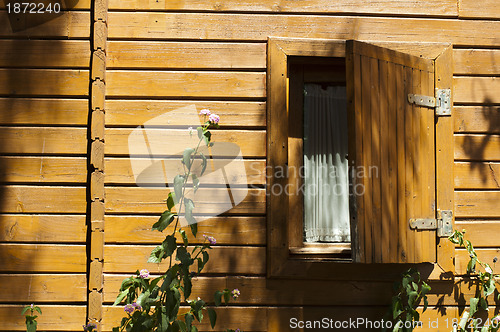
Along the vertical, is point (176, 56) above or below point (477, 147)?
above

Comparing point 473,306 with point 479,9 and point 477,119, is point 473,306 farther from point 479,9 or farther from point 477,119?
point 479,9

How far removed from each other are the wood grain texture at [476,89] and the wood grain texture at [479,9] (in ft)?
1.63

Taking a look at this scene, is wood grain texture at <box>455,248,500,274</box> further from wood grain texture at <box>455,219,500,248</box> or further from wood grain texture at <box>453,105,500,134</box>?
wood grain texture at <box>453,105,500,134</box>

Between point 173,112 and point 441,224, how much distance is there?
6.97 ft

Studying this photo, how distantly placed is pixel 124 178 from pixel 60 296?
959 millimetres

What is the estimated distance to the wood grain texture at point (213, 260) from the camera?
13.0ft

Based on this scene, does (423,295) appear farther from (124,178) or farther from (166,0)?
(166,0)

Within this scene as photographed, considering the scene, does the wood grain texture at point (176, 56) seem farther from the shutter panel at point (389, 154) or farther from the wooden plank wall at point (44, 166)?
the shutter panel at point (389, 154)

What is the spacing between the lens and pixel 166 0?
4.16 m

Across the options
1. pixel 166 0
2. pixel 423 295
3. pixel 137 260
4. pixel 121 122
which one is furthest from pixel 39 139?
pixel 423 295

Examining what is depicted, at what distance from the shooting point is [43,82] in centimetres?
409

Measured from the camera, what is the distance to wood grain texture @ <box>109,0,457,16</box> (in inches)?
163

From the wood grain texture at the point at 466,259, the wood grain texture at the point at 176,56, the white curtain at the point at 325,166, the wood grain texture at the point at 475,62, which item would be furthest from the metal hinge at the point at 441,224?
the wood grain texture at the point at 176,56

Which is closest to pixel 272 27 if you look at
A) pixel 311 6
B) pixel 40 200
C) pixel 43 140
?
pixel 311 6
